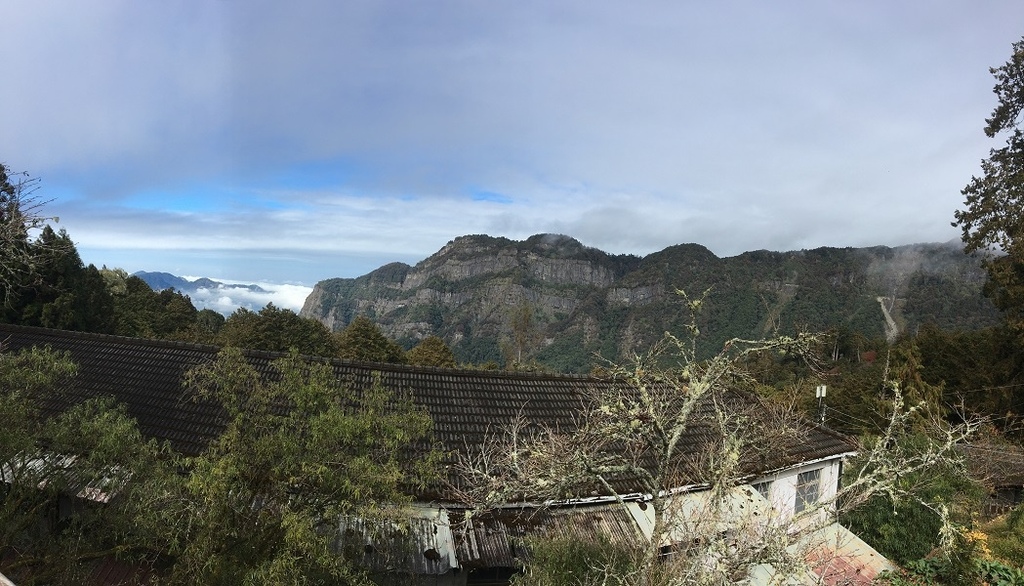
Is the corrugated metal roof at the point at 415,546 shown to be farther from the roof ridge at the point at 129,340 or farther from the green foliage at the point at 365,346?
the green foliage at the point at 365,346

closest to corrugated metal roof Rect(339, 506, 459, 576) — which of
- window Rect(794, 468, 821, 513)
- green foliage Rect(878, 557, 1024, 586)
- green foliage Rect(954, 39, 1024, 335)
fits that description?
green foliage Rect(878, 557, 1024, 586)

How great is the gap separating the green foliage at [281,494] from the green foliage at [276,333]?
28.0 m

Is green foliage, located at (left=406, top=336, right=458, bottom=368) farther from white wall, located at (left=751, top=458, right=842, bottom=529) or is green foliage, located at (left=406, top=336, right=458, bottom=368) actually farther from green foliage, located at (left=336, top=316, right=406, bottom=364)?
white wall, located at (left=751, top=458, right=842, bottom=529)

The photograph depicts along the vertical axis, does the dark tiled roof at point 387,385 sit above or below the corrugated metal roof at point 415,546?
above

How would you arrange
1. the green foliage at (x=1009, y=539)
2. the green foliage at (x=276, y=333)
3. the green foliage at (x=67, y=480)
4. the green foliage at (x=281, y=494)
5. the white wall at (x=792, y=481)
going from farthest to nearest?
the green foliage at (x=276, y=333) < the white wall at (x=792, y=481) < the green foliage at (x=1009, y=539) < the green foliage at (x=67, y=480) < the green foliage at (x=281, y=494)

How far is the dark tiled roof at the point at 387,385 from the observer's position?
33.4 ft

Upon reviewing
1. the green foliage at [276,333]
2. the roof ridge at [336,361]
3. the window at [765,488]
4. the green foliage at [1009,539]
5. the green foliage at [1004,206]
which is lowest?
the green foliage at [1009,539]

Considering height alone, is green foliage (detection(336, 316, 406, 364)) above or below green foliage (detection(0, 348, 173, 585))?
below

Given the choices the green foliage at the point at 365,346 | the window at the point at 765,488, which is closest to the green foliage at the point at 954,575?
the window at the point at 765,488

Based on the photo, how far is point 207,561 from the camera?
183 inches

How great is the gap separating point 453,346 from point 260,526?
131488 mm

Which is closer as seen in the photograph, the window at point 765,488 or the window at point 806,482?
the window at point 765,488

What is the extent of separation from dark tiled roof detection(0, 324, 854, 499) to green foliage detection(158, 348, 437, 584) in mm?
4492

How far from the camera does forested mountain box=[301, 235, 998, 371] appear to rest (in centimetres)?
7731
